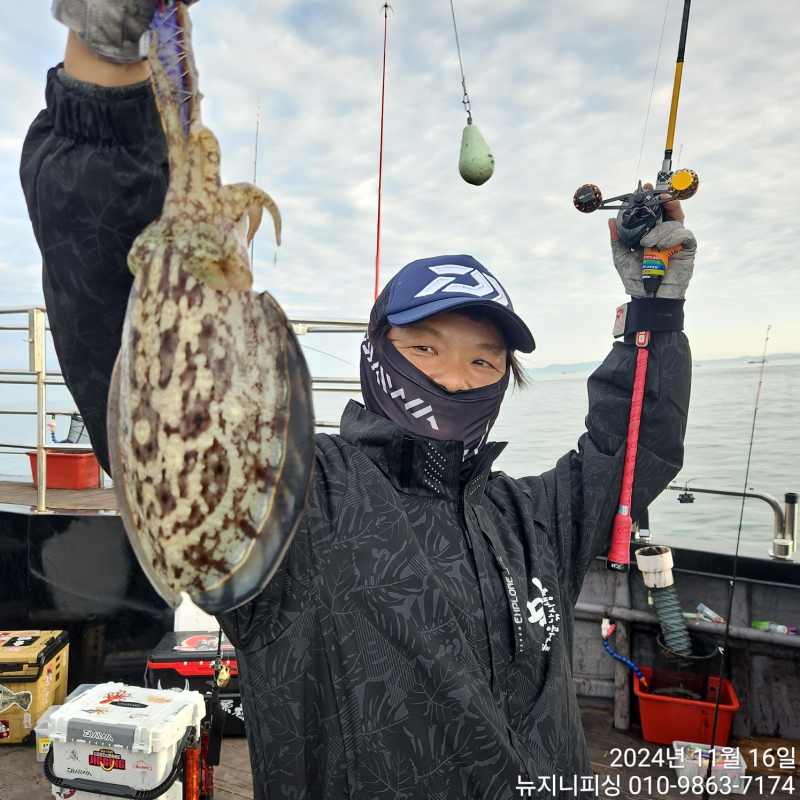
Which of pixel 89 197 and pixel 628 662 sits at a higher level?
pixel 89 197

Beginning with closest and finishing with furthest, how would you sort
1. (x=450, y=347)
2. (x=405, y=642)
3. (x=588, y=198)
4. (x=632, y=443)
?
(x=405, y=642)
(x=450, y=347)
(x=632, y=443)
(x=588, y=198)

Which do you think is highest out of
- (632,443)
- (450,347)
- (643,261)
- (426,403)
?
(643,261)

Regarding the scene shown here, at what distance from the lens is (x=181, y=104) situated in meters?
0.78

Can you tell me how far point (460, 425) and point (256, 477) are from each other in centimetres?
100

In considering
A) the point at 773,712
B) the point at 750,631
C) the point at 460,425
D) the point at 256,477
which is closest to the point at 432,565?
the point at 460,425

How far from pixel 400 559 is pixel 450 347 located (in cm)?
65

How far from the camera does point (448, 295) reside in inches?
62.6

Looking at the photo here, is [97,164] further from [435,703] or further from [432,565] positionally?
[435,703]

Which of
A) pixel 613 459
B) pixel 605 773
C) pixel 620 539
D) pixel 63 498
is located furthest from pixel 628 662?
pixel 63 498

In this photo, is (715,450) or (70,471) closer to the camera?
(70,471)

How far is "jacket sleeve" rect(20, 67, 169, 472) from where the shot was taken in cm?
93

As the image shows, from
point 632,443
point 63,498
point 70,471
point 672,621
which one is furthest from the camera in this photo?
point 70,471

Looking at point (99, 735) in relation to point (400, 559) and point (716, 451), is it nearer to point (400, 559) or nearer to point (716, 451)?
point (400, 559)

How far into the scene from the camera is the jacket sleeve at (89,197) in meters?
0.93
